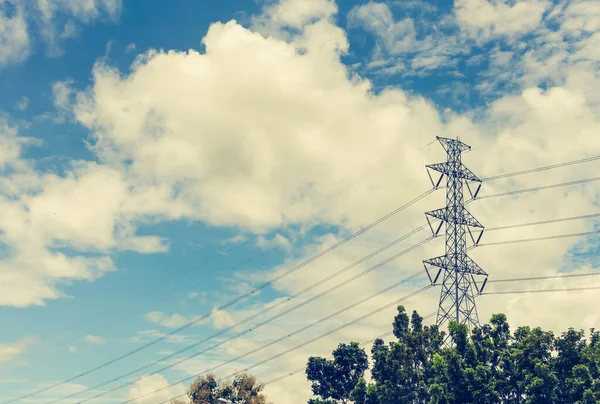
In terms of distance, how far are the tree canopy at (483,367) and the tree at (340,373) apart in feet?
45.7

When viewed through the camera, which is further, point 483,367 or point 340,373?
point 340,373

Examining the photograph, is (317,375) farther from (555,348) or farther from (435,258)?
(555,348)

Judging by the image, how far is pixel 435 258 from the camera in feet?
210

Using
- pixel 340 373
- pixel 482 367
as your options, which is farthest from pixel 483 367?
pixel 340 373

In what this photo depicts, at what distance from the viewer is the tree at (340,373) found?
90375 millimetres

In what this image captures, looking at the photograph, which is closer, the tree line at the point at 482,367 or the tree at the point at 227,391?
the tree line at the point at 482,367

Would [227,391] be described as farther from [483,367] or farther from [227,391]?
[483,367]

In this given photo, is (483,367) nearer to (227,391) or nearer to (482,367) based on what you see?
(482,367)

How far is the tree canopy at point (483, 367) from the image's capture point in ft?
182

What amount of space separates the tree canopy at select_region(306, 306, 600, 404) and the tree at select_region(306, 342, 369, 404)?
1391cm

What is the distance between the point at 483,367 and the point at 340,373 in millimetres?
36030

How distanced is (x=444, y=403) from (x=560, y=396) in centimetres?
1115

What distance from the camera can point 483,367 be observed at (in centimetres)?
5953

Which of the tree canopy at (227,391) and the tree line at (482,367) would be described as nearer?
the tree line at (482,367)
